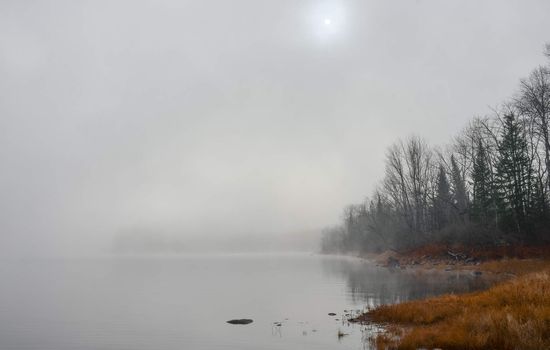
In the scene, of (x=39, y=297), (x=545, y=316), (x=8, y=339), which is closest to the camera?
(x=545, y=316)

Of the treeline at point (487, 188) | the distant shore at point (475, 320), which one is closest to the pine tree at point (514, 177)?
the treeline at point (487, 188)

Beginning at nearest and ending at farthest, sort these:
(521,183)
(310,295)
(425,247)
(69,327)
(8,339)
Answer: (8,339) < (69,327) < (310,295) < (521,183) < (425,247)

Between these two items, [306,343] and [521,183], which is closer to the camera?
[306,343]

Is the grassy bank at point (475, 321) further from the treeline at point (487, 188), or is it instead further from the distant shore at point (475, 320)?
the treeline at point (487, 188)

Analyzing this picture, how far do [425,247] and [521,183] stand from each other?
1676 cm

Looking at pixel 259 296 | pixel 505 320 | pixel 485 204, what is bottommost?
pixel 259 296

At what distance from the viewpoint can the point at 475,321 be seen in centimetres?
1330

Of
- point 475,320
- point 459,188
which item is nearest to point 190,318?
point 475,320

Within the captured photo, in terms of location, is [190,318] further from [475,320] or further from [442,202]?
[442,202]

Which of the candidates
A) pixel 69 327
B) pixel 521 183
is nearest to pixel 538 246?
pixel 521 183

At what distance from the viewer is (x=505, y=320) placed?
40.2ft

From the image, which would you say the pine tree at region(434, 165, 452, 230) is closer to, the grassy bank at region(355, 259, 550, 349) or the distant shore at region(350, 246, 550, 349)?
the distant shore at region(350, 246, 550, 349)

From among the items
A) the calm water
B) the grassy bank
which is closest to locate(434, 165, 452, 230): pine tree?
the calm water

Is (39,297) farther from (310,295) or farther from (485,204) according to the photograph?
(485,204)
